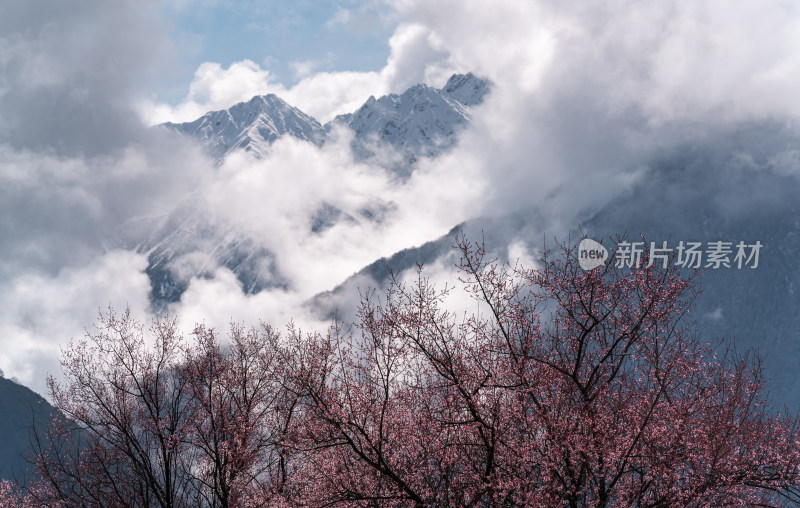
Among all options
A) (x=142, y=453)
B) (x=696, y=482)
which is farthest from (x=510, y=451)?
(x=142, y=453)

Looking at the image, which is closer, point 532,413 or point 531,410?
point 532,413

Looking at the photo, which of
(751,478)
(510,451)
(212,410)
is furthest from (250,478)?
(751,478)

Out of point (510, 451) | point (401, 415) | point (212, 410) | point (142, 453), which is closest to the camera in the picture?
point (510, 451)

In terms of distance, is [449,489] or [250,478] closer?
[449,489]

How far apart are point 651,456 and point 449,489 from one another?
561 cm

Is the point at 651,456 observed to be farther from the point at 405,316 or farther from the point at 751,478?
the point at 405,316

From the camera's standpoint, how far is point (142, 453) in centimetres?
2367

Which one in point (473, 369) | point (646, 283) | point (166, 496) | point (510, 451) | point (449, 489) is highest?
point (646, 283)

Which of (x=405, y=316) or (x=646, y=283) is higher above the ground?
(x=646, y=283)

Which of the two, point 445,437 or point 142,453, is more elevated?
point 445,437

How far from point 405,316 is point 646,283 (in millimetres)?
7264

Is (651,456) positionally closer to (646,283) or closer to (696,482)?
(696,482)

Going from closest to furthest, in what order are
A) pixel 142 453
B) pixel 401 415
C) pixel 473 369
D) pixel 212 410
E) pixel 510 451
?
pixel 510 451 → pixel 473 369 → pixel 401 415 → pixel 142 453 → pixel 212 410

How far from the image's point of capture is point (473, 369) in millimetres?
17547
